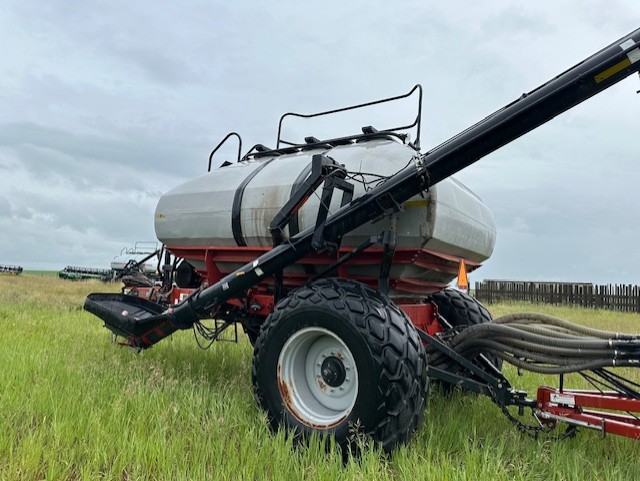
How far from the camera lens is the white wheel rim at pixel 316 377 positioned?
3.60 meters

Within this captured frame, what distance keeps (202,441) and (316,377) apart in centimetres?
85

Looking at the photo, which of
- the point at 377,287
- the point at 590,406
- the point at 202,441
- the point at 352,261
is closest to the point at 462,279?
the point at 377,287

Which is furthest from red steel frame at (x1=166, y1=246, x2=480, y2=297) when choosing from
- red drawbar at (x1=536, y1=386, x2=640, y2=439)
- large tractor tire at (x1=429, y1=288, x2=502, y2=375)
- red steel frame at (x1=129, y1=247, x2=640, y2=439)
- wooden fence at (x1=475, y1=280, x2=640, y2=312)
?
wooden fence at (x1=475, y1=280, x2=640, y2=312)

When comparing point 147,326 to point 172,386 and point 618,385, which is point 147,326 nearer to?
point 172,386

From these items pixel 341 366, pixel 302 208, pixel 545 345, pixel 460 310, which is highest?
pixel 302 208

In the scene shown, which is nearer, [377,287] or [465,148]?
[465,148]

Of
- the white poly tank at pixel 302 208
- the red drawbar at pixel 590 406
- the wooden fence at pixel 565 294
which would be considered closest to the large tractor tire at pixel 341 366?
the white poly tank at pixel 302 208

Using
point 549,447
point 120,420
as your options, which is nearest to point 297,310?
point 120,420

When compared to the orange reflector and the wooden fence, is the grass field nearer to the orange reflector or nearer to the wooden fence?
the orange reflector

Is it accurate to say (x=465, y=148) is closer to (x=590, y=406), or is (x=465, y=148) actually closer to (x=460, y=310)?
(x=590, y=406)

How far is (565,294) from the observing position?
22.8 meters

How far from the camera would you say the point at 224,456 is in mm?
3256

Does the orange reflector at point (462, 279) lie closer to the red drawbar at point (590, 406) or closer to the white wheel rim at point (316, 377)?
the red drawbar at point (590, 406)

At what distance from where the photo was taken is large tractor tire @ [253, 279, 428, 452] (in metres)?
3.20
